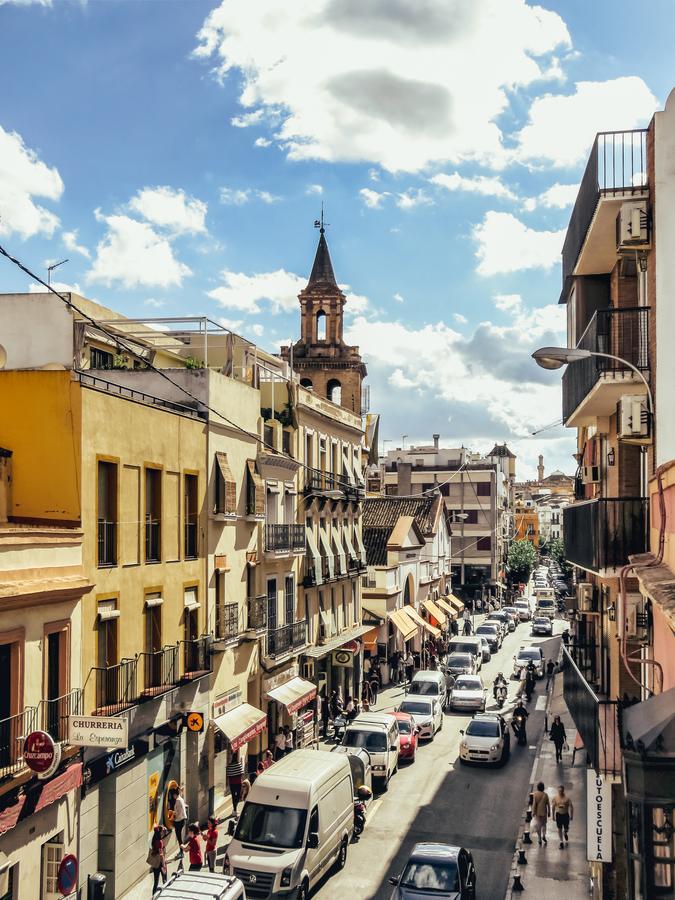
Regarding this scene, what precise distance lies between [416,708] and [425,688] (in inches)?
128

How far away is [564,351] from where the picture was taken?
15.6 metres

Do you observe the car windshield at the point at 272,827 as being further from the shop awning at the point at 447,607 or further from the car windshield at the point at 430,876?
the shop awning at the point at 447,607

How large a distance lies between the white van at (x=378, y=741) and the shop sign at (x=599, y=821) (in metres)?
13.8

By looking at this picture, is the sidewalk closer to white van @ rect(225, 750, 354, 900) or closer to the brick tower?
white van @ rect(225, 750, 354, 900)

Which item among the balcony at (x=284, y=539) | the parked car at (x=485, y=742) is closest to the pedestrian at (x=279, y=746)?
the balcony at (x=284, y=539)

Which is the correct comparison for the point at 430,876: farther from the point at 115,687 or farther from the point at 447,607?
the point at 447,607

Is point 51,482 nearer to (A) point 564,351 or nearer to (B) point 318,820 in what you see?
(B) point 318,820

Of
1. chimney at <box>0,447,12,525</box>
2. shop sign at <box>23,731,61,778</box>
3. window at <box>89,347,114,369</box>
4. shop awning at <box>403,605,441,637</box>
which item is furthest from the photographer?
shop awning at <box>403,605,441,637</box>

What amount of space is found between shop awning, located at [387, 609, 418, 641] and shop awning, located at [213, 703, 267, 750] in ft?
73.5

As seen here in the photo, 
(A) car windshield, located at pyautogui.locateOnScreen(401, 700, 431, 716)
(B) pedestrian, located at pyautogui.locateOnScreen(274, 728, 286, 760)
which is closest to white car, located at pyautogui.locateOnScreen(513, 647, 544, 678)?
(A) car windshield, located at pyautogui.locateOnScreen(401, 700, 431, 716)

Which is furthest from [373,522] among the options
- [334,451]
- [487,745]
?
[487,745]

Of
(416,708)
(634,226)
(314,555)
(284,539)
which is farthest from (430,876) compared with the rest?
(314,555)

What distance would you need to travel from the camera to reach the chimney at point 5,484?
19812 mm

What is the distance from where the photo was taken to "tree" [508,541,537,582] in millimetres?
110750
